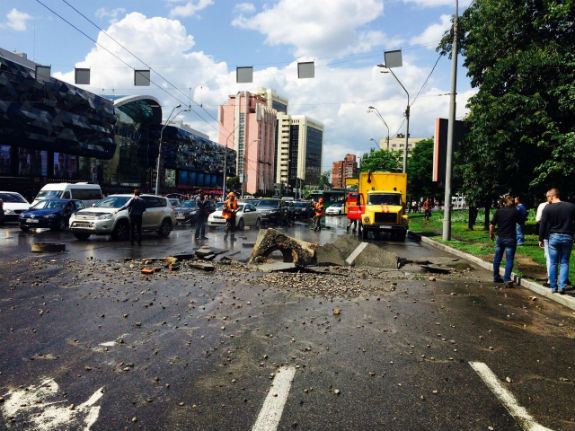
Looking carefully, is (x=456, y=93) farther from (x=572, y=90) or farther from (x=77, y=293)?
(x=77, y=293)

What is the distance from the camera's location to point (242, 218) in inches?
927

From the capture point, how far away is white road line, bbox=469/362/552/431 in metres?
3.30

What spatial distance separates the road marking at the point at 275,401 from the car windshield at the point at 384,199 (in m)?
18.6

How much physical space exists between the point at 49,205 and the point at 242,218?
930 centimetres

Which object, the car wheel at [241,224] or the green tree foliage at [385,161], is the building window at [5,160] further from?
the green tree foliage at [385,161]

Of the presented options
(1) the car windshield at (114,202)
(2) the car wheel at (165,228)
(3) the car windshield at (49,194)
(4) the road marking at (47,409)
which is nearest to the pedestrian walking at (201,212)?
(2) the car wheel at (165,228)

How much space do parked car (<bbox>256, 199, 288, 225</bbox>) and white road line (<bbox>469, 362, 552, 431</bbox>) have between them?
2262cm

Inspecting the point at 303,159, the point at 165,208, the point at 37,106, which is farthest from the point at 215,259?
the point at 303,159

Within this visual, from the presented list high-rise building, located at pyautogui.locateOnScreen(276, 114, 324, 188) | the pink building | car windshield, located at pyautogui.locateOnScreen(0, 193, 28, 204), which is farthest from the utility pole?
high-rise building, located at pyautogui.locateOnScreen(276, 114, 324, 188)

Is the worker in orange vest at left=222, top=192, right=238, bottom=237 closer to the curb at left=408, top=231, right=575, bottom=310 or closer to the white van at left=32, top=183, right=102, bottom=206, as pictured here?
the curb at left=408, top=231, right=575, bottom=310

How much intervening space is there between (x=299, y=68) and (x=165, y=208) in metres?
8.25

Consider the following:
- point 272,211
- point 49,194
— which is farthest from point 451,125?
point 49,194

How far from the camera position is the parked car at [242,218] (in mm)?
23500

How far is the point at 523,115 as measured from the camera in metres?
17.0
